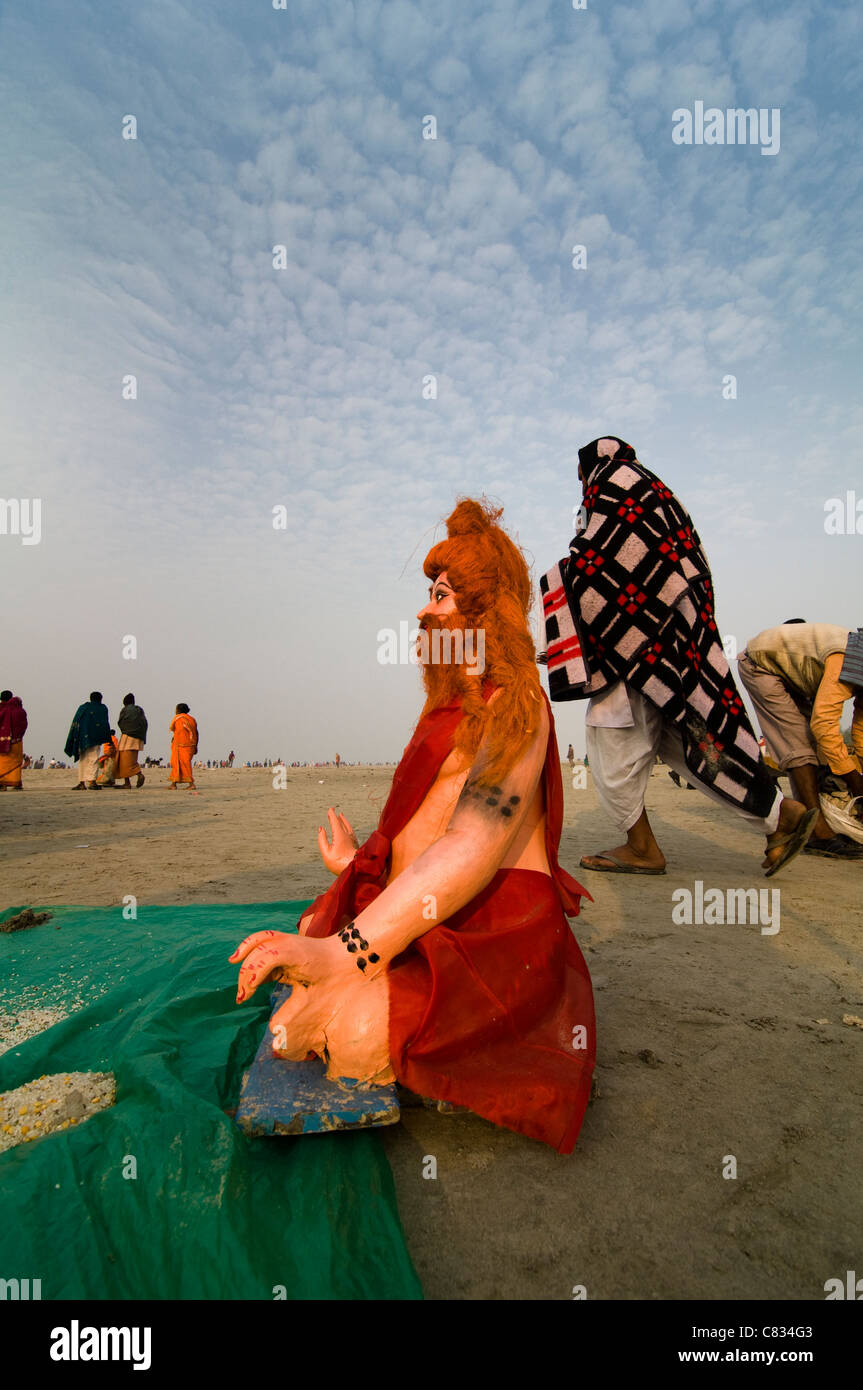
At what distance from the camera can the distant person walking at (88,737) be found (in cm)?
1370

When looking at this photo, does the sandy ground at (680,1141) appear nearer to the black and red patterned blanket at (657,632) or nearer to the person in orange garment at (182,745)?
the black and red patterned blanket at (657,632)

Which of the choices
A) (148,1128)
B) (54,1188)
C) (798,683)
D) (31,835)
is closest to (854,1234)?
(148,1128)

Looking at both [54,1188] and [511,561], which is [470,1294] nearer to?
[54,1188]

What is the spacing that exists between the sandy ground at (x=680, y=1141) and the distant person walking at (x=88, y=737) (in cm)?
1043

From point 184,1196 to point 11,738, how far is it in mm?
13921

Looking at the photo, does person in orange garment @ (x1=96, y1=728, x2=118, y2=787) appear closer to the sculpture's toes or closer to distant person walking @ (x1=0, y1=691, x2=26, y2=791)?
distant person walking @ (x1=0, y1=691, x2=26, y2=791)

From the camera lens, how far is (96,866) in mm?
5262

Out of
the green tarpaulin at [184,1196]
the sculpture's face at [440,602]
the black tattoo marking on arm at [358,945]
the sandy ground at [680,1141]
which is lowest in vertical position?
the sandy ground at [680,1141]

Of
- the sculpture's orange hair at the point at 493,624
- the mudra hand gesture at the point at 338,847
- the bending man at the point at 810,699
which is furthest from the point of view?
the bending man at the point at 810,699

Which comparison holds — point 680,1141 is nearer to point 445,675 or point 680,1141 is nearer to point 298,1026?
point 298,1026

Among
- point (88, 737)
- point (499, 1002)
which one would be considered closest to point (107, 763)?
point (88, 737)

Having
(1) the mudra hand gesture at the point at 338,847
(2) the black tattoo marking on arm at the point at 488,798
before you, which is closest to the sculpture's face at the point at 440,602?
(2) the black tattoo marking on arm at the point at 488,798

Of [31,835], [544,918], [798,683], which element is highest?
[798,683]
